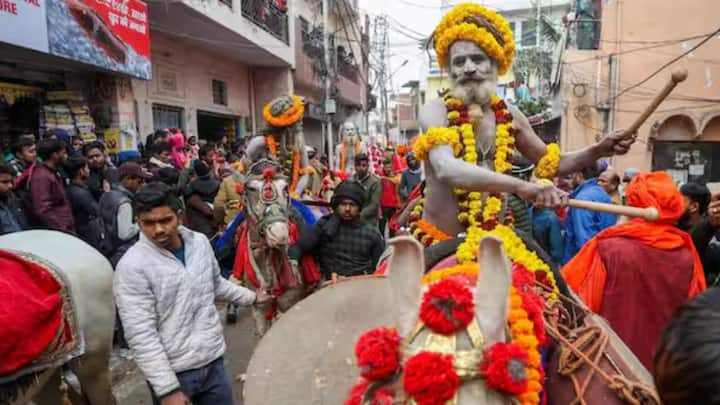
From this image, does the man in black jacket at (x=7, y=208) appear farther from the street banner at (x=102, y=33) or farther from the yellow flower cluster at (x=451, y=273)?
the yellow flower cluster at (x=451, y=273)

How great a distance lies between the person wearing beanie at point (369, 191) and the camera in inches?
254

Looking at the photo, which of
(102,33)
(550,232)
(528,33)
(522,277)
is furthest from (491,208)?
(528,33)

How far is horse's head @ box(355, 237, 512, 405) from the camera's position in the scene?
1258mm

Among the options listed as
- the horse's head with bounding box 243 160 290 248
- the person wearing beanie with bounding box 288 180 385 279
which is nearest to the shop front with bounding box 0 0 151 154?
the horse's head with bounding box 243 160 290 248

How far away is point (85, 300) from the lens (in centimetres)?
312

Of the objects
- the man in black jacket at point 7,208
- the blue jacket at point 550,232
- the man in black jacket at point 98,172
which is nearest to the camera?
the man in black jacket at point 7,208

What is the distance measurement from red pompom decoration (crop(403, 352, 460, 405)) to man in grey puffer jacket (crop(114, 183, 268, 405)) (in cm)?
175

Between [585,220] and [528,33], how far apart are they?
103ft

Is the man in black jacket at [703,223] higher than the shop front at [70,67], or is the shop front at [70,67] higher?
the shop front at [70,67]

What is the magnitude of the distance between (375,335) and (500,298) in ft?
1.23

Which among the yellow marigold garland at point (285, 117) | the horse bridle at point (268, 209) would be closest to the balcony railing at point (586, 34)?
the yellow marigold garland at point (285, 117)

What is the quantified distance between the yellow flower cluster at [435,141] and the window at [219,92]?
13.6 meters

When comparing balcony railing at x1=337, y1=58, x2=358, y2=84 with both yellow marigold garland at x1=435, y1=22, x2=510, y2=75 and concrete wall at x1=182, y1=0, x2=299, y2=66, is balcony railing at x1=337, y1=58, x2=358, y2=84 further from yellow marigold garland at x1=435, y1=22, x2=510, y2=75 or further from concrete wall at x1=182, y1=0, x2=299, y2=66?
yellow marigold garland at x1=435, y1=22, x2=510, y2=75

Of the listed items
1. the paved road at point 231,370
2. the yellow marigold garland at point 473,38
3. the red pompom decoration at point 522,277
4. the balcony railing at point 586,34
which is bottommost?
the paved road at point 231,370
